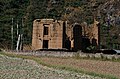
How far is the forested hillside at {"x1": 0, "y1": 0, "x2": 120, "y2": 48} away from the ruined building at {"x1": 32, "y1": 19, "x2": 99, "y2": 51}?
1185cm

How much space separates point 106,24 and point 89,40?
24.1m

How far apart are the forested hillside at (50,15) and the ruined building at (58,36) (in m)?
11.8

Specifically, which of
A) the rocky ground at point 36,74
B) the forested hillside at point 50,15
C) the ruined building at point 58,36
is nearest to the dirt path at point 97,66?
the rocky ground at point 36,74

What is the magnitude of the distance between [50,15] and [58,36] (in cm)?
2988

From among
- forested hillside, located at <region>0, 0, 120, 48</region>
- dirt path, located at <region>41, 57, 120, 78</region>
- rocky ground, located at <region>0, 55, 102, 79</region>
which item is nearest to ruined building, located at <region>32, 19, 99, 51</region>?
forested hillside, located at <region>0, 0, 120, 48</region>

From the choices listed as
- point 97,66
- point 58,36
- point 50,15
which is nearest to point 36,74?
point 97,66

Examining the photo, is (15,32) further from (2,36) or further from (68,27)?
(68,27)

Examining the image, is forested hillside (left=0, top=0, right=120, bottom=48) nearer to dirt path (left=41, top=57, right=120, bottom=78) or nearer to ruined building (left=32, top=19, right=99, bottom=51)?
ruined building (left=32, top=19, right=99, bottom=51)

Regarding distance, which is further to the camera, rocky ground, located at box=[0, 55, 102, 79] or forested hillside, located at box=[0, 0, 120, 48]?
forested hillside, located at box=[0, 0, 120, 48]

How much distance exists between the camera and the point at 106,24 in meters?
85.6

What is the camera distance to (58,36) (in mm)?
→ 61000

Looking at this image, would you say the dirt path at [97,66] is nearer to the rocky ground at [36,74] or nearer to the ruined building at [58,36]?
the rocky ground at [36,74]

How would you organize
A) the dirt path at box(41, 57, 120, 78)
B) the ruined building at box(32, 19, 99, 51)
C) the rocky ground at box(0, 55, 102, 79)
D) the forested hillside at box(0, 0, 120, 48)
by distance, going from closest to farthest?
the rocky ground at box(0, 55, 102, 79) → the dirt path at box(41, 57, 120, 78) → the ruined building at box(32, 19, 99, 51) → the forested hillside at box(0, 0, 120, 48)

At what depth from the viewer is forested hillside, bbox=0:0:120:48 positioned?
78.4 meters
